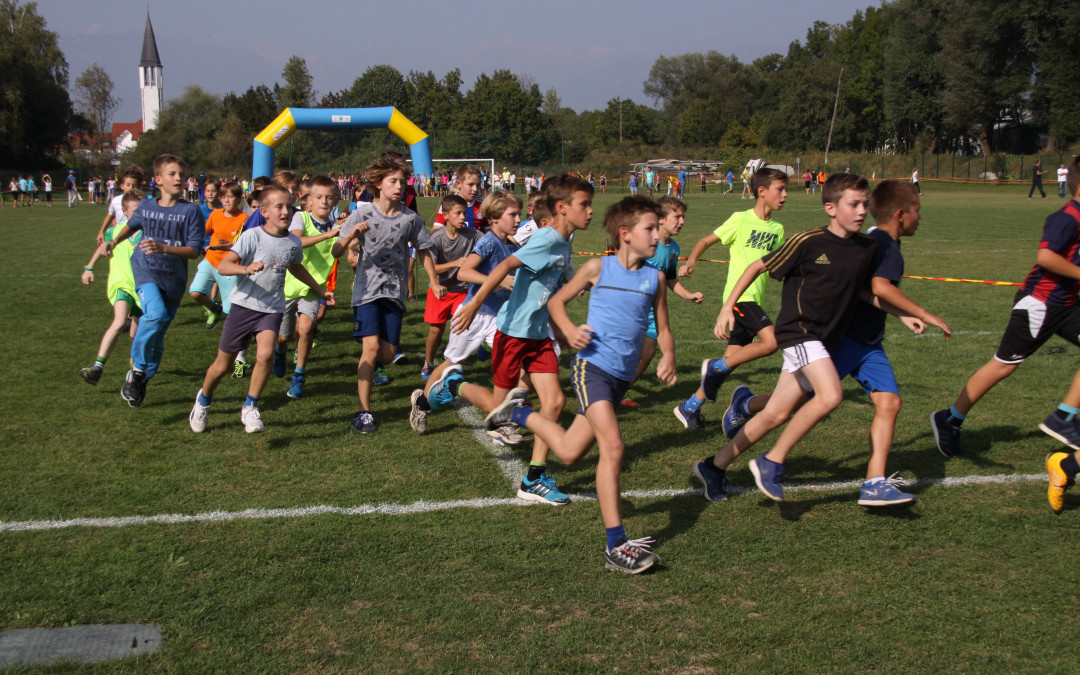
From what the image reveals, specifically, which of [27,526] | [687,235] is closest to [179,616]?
[27,526]

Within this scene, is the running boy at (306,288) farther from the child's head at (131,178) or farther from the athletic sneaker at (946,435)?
the athletic sneaker at (946,435)

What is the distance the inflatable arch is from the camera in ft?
90.3

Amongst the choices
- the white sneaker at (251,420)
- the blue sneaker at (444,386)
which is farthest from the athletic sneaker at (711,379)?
the white sneaker at (251,420)

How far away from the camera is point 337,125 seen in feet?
96.8

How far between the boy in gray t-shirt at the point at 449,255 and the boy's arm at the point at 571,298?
336 cm

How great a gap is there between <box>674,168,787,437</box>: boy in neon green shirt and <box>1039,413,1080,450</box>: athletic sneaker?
1882 millimetres

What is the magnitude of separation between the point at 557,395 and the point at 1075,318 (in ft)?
11.1

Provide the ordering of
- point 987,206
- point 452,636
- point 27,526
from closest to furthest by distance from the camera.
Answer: point 452,636 → point 27,526 → point 987,206

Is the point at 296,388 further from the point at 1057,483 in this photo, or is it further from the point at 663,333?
the point at 1057,483

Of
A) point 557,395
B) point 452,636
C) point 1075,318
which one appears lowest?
point 452,636

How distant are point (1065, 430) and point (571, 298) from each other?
3.35 m

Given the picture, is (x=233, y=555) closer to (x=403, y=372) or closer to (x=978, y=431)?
(x=403, y=372)

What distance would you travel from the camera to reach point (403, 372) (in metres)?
8.76

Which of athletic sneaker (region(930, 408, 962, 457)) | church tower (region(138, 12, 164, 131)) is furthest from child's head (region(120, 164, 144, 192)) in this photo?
church tower (region(138, 12, 164, 131))
